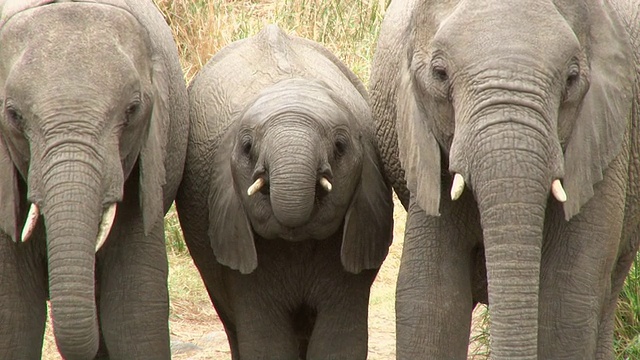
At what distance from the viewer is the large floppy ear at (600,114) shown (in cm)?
561

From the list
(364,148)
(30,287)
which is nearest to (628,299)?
(364,148)

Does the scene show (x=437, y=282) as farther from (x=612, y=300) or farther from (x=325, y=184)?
(x=612, y=300)

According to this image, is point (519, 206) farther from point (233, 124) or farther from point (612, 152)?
point (233, 124)

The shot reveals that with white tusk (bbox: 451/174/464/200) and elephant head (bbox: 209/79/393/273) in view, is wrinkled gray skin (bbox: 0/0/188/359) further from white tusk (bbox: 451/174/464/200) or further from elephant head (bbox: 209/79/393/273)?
white tusk (bbox: 451/174/464/200)

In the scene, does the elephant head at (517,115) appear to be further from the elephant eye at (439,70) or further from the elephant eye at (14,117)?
the elephant eye at (14,117)

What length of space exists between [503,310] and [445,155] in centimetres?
75

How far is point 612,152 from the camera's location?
5.77 meters

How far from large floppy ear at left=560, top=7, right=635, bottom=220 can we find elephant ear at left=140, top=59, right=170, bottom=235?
164 centimetres

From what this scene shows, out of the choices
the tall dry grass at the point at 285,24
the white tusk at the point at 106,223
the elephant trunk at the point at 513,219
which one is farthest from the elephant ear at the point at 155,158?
the tall dry grass at the point at 285,24

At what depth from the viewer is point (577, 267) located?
5.85 meters

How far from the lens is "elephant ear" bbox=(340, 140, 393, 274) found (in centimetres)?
671

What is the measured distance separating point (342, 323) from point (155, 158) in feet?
4.18

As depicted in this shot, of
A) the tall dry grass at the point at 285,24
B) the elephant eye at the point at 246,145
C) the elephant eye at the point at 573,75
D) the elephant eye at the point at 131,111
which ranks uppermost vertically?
the tall dry grass at the point at 285,24

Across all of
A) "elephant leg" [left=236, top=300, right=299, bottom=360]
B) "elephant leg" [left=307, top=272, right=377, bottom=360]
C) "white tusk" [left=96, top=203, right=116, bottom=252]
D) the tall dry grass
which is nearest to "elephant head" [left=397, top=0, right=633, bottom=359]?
"white tusk" [left=96, top=203, right=116, bottom=252]
